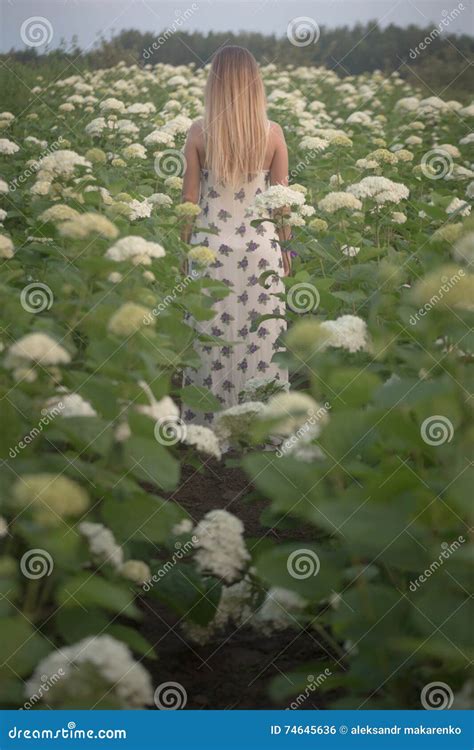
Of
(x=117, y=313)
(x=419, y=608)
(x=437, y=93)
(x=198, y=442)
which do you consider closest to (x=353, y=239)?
(x=198, y=442)

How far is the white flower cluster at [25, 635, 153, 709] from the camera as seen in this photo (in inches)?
55.9

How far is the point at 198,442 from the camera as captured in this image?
210 cm

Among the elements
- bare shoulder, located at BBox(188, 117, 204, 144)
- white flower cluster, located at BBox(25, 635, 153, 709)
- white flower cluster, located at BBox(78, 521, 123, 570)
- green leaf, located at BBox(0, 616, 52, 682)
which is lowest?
green leaf, located at BBox(0, 616, 52, 682)

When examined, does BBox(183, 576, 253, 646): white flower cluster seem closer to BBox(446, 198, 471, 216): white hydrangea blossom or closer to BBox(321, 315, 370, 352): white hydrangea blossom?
BBox(321, 315, 370, 352): white hydrangea blossom

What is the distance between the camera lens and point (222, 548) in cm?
190

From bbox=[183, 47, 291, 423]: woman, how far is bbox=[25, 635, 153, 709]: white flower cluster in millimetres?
2177

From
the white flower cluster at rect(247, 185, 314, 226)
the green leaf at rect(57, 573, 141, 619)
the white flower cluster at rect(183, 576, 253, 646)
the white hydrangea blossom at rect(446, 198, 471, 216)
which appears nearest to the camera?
the green leaf at rect(57, 573, 141, 619)

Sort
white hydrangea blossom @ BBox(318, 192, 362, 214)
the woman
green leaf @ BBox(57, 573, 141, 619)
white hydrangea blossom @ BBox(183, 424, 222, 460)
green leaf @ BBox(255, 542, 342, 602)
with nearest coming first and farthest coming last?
green leaf @ BBox(57, 573, 141, 619) < green leaf @ BBox(255, 542, 342, 602) < white hydrangea blossom @ BBox(183, 424, 222, 460) < white hydrangea blossom @ BBox(318, 192, 362, 214) < the woman

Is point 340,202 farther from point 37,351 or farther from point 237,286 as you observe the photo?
point 37,351

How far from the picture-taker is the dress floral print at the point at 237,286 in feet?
12.1

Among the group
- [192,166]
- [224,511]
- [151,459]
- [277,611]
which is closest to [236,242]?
[192,166]

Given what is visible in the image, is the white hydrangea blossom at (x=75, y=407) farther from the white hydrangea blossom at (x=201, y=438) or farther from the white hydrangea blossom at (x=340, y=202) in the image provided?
the white hydrangea blossom at (x=340, y=202)

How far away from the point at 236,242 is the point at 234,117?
47 centimetres

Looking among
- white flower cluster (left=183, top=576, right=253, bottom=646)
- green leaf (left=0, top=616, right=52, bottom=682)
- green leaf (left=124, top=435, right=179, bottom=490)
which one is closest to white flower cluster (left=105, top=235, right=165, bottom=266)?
green leaf (left=124, top=435, right=179, bottom=490)
